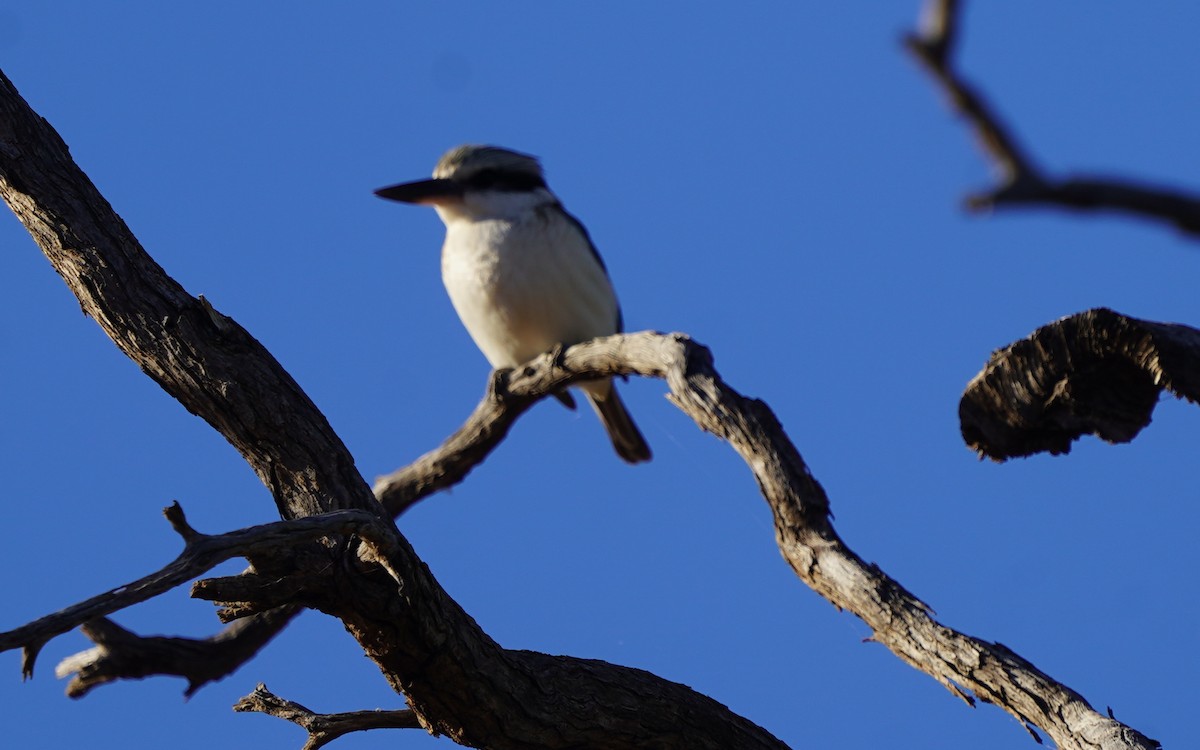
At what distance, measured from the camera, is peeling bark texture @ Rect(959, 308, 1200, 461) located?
11.0ft

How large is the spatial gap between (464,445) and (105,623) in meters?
1.70

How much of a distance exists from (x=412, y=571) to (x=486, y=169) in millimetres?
3727

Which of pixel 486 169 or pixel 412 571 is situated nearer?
pixel 412 571

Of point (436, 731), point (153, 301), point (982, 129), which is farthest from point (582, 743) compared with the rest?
point (982, 129)

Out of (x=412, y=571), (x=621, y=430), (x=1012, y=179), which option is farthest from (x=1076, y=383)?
(x=621, y=430)

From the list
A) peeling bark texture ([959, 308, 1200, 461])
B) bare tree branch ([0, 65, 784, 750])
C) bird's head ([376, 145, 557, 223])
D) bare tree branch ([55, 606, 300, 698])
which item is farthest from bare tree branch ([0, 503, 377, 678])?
bird's head ([376, 145, 557, 223])

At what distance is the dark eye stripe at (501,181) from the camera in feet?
21.6

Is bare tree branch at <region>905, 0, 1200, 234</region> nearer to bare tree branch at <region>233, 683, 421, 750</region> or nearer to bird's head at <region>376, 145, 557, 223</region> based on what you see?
bare tree branch at <region>233, 683, 421, 750</region>

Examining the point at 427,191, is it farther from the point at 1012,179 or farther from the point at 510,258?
the point at 1012,179

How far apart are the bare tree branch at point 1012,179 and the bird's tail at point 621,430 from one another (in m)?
6.18

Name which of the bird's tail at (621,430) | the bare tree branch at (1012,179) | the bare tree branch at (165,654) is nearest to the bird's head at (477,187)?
the bird's tail at (621,430)

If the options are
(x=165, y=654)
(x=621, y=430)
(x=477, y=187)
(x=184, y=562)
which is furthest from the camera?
(x=621, y=430)

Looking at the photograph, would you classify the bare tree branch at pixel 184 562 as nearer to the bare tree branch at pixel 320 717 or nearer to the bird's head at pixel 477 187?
the bare tree branch at pixel 320 717

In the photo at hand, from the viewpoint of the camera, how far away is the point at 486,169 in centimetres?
661
